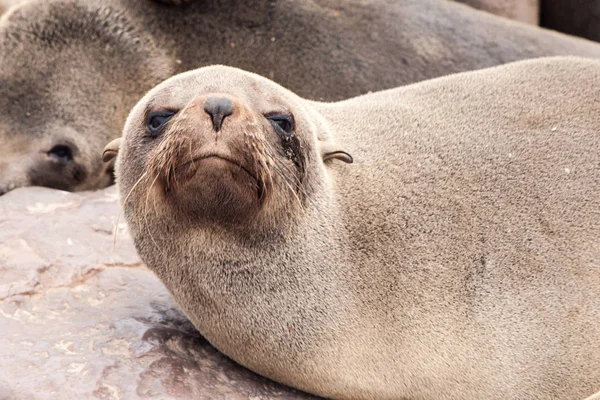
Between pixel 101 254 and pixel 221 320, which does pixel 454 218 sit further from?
pixel 101 254

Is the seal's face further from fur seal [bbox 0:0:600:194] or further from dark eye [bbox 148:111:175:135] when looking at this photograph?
fur seal [bbox 0:0:600:194]

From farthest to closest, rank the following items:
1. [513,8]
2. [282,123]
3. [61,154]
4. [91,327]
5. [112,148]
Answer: [513,8], [61,154], [112,148], [91,327], [282,123]

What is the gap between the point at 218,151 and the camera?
10.2 ft

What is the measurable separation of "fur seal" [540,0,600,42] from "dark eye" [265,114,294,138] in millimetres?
5351

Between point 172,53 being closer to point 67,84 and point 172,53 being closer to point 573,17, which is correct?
point 67,84

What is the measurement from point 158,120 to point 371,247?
3.34 ft

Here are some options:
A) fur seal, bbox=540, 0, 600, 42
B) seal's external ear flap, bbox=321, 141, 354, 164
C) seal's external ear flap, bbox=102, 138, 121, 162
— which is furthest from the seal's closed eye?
fur seal, bbox=540, 0, 600, 42

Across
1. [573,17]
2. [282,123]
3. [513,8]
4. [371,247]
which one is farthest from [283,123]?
[573,17]

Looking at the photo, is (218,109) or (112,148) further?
(112,148)

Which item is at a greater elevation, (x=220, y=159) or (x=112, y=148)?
(x=220, y=159)

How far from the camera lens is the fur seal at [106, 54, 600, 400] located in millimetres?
3396

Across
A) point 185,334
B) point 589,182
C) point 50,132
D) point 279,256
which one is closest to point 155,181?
point 279,256

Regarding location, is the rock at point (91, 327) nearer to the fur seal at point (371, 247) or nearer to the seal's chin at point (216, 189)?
the fur seal at point (371, 247)

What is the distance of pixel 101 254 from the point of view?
4395 mm
